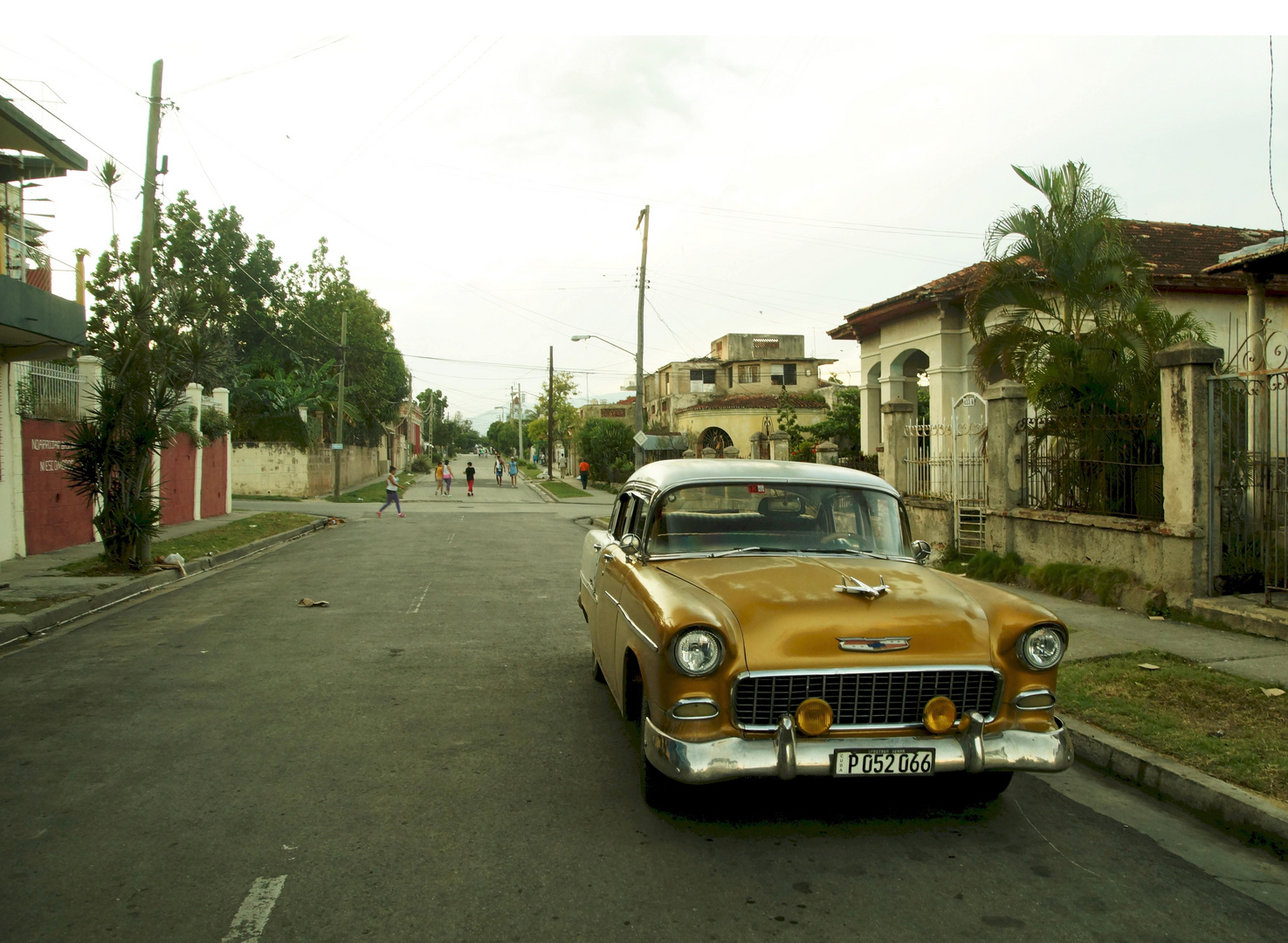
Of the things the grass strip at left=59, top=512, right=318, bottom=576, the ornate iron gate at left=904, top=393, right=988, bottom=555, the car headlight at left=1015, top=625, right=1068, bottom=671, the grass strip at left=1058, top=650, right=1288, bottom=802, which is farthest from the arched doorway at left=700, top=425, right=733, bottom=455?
the car headlight at left=1015, top=625, right=1068, bottom=671

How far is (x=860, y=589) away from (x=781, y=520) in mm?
1189

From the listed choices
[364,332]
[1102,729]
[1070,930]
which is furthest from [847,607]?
[364,332]

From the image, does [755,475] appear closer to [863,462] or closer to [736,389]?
[863,462]

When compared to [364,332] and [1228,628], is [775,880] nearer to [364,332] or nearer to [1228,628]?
[1228,628]

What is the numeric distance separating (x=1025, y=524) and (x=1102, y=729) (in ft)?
20.5

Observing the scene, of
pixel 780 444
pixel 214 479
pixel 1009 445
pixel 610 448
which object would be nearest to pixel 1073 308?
pixel 1009 445

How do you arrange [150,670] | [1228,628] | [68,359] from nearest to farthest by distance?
[150,670], [1228,628], [68,359]

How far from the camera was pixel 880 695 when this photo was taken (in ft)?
12.9

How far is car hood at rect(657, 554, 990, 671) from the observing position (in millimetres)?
3881

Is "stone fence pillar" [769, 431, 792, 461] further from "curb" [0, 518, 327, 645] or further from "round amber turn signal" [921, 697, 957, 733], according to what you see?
"round amber turn signal" [921, 697, 957, 733]

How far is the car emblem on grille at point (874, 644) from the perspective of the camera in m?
3.90

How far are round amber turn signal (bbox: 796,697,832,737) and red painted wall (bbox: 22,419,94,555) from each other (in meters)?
14.2

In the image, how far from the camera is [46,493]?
1557cm

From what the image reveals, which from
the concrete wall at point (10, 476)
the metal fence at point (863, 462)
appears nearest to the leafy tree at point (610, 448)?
the metal fence at point (863, 462)
